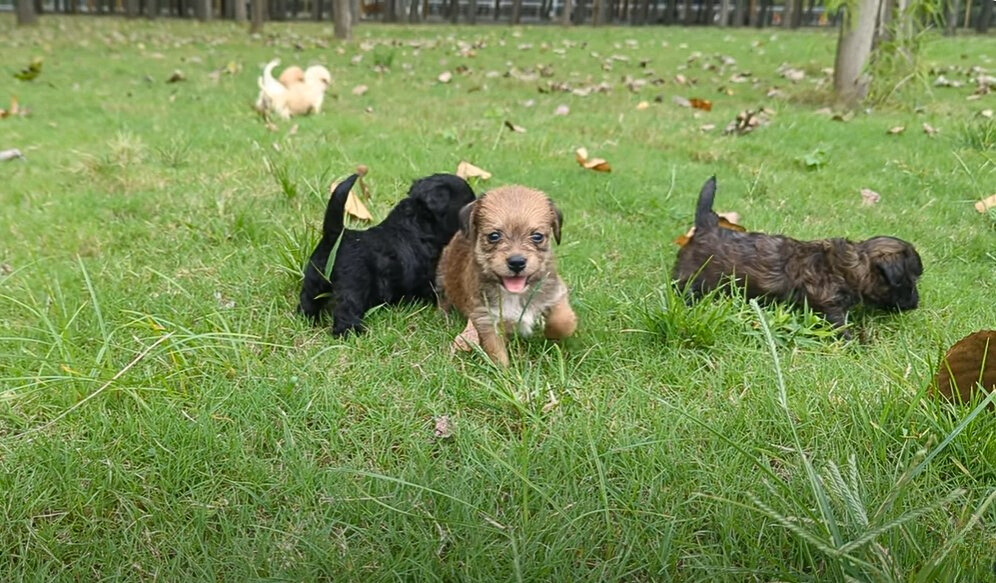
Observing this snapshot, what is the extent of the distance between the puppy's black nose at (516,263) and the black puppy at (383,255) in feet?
2.57

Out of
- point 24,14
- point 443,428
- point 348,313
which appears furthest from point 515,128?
point 24,14

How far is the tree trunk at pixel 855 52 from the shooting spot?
742cm

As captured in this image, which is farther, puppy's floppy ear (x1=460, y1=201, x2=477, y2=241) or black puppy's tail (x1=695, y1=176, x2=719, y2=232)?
black puppy's tail (x1=695, y1=176, x2=719, y2=232)

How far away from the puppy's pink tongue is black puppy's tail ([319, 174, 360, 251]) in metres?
0.81

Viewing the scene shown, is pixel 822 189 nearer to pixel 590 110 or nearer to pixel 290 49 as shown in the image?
pixel 590 110

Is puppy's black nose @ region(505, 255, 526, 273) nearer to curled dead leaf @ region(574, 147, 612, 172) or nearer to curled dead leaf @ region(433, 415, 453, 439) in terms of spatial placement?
curled dead leaf @ region(433, 415, 453, 439)

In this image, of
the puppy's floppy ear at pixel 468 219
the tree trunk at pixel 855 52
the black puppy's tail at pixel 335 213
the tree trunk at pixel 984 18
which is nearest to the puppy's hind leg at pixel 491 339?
the puppy's floppy ear at pixel 468 219

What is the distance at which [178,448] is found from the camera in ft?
7.56

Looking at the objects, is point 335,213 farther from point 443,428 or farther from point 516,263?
point 443,428

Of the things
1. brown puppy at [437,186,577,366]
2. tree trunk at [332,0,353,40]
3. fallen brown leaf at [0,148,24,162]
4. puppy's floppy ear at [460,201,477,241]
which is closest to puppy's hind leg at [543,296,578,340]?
brown puppy at [437,186,577,366]

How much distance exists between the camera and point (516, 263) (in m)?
2.77

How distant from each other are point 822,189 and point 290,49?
10893 millimetres

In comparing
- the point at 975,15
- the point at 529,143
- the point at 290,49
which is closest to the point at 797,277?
the point at 529,143

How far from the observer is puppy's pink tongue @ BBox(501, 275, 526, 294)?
2846 mm
